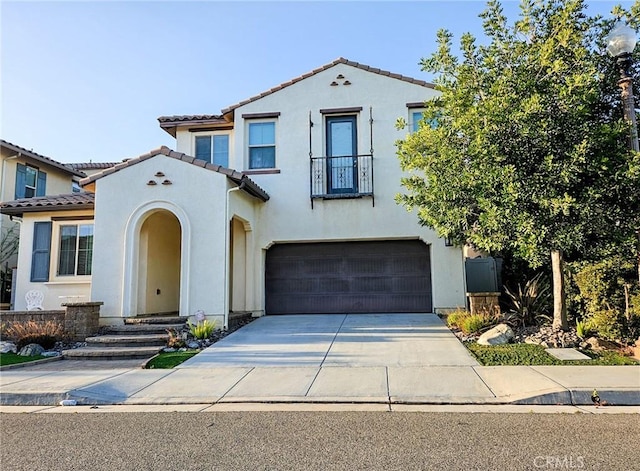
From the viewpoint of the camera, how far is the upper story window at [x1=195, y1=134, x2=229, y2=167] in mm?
15375

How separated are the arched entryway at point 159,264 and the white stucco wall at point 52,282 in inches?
86.2

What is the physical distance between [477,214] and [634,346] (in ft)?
11.6

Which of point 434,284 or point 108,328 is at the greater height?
point 434,284

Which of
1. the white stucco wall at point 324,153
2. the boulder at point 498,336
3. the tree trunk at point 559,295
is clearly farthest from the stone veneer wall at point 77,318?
the tree trunk at point 559,295

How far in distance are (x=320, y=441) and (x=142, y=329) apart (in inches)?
296

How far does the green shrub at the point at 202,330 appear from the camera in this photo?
10602 millimetres

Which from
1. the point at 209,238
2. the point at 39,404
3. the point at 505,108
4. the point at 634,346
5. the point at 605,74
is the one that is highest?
the point at 605,74

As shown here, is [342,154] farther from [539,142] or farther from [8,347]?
[8,347]

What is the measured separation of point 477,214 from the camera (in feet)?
30.9

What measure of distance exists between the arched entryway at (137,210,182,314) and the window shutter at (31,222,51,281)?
353 cm

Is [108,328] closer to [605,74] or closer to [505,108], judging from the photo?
[505,108]

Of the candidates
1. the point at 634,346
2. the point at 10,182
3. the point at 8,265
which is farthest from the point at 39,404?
the point at 10,182

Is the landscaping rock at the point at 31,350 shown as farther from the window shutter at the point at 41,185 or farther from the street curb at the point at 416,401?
the window shutter at the point at 41,185

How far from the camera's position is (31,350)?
400 inches
